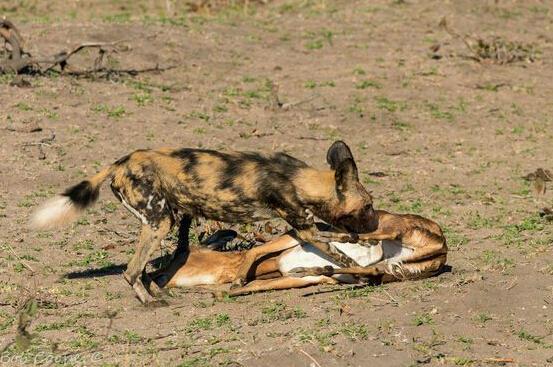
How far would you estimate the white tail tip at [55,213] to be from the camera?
6684mm

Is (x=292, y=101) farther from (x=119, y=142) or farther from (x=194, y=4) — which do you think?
(x=194, y=4)

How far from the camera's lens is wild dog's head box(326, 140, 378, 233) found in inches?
262

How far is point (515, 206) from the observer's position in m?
8.91

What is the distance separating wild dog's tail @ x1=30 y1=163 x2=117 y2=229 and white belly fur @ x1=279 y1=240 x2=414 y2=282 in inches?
52.7

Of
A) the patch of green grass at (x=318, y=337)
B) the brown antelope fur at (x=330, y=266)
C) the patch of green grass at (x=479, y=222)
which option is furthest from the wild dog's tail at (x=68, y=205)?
the patch of green grass at (x=479, y=222)

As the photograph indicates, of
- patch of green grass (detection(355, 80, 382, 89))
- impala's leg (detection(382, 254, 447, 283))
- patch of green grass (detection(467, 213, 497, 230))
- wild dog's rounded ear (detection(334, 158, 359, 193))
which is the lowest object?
patch of green grass (detection(467, 213, 497, 230))

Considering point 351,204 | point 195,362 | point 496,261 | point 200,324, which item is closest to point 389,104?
point 496,261

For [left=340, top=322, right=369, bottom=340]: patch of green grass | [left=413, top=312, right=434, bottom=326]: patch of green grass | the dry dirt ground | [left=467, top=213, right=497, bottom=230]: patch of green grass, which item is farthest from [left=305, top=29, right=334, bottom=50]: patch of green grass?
[left=340, top=322, right=369, bottom=340]: patch of green grass

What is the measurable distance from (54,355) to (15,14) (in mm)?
11098

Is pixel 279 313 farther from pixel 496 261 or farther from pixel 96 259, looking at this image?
pixel 96 259

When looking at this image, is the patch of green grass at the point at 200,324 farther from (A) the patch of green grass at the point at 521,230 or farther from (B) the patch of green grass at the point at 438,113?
(B) the patch of green grass at the point at 438,113

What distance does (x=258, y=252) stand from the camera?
22.4ft

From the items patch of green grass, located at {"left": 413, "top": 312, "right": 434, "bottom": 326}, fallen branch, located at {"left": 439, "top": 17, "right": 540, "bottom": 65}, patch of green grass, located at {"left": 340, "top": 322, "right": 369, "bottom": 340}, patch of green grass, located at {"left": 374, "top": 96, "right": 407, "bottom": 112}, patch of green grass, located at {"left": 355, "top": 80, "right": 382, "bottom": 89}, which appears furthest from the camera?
fallen branch, located at {"left": 439, "top": 17, "right": 540, "bottom": 65}

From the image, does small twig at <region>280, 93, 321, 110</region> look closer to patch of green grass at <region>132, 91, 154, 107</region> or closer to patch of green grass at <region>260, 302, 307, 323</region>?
Result: patch of green grass at <region>132, 91, 154, 107</region>
